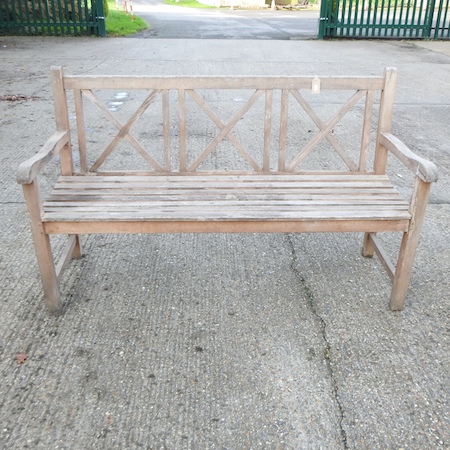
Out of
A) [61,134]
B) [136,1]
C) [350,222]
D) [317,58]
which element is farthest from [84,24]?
[136,1]

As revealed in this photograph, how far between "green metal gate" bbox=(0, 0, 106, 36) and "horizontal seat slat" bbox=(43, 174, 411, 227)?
1356cm

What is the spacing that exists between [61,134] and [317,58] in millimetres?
10026

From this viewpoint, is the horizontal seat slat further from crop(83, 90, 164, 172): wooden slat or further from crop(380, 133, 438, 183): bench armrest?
crop(380, 133, 438, 183): bench armrest

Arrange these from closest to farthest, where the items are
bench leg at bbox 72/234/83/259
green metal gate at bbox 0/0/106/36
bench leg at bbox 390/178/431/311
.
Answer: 1. bench leg at bbox 390/178/431/311
2. bench leg at bbox 72/234/83/259
3. green metal gate at bbox 0/0/106/36

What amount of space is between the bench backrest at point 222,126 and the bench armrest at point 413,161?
0.42ft

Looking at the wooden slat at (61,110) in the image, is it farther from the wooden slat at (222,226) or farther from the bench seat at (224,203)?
the wooden slat at (222,226)

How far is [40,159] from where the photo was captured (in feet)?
9.37

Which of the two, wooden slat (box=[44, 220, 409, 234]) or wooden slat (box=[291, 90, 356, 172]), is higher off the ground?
wooden slat (box=[291, 90, 356, 172])

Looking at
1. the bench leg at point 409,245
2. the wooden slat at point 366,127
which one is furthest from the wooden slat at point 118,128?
the bench leg at point 409,245

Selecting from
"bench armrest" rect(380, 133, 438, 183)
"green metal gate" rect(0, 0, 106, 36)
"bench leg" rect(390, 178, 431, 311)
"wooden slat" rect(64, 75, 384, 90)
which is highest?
"wooden slat" rect(64, 75, 384, 90)

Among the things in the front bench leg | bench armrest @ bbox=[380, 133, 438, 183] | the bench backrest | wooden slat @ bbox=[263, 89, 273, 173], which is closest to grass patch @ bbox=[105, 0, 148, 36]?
the bench backrest

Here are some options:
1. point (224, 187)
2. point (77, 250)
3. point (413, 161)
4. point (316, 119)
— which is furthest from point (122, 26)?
point (413, 161)

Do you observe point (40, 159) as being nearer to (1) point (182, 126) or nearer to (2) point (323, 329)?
(1) point (182, 126)

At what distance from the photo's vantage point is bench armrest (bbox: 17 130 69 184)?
2.68 meters
